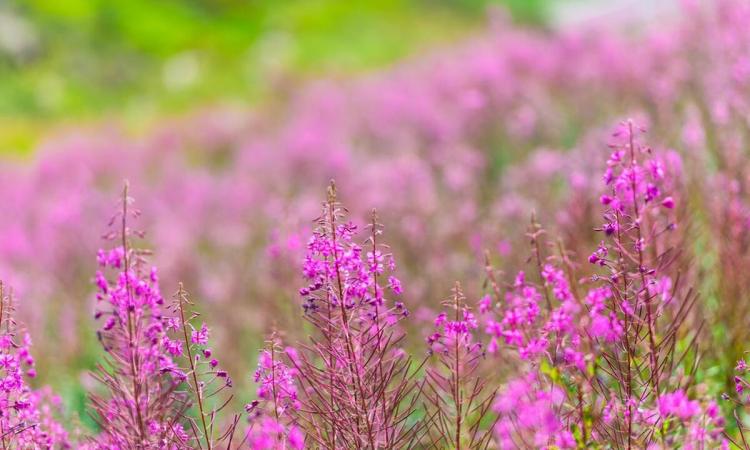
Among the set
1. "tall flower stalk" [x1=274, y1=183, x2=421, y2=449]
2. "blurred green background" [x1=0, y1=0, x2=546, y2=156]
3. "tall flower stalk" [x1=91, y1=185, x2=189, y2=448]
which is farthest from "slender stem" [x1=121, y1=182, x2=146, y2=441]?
"blurred green background" [x1=0, y1=0, x2=546, y2=156]

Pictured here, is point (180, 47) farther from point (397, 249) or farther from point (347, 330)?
point (347, 330)

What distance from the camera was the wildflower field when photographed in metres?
2.76

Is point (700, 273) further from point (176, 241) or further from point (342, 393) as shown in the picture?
point (176, 241)

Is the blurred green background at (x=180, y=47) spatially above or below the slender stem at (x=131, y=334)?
above

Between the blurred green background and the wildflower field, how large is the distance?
0.20 metres

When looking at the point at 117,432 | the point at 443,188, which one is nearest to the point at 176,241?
the point at 443,188

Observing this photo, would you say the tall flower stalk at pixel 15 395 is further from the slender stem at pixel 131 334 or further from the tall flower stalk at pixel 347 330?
the tall flower stalk at pixel 347 330

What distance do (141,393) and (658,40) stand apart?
28.6 ft

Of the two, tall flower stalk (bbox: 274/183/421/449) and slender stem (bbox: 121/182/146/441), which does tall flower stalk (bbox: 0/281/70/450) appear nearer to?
slender stem (bbox: 121/182/146/441)

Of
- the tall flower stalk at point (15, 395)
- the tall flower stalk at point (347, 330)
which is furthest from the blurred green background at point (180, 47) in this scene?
the tall flower stalk at point (347, 330)

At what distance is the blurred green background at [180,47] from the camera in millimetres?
20375

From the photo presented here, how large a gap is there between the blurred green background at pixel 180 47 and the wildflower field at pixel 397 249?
0.20 m

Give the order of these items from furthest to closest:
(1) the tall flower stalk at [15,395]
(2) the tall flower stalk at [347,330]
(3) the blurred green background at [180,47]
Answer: (3) the blurred green background at [180,47], (1) the tall flower stalk at [15,395], (2) the tall flower stalk at [347,330]

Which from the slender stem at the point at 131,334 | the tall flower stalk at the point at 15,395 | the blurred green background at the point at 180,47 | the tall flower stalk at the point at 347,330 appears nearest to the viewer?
the slender stem at the point at 131,334
